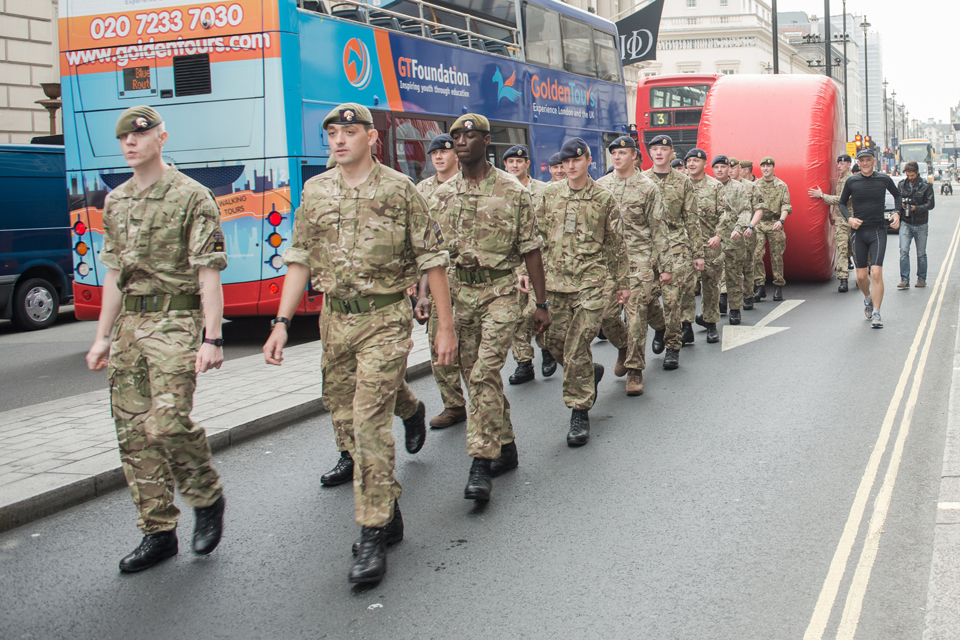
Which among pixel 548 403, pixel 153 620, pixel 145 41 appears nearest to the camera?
pixel 153 620

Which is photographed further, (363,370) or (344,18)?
(344,18)

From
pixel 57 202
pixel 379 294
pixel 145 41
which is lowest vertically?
pixel 379 294

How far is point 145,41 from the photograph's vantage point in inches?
365

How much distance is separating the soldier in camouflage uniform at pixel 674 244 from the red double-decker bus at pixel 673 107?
15.9 m

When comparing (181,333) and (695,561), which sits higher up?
(181,333)

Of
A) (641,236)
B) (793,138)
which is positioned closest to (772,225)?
(793,138)

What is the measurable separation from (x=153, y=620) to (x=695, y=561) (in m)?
2.06

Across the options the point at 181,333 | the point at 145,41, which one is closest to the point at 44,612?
the point at 181,333

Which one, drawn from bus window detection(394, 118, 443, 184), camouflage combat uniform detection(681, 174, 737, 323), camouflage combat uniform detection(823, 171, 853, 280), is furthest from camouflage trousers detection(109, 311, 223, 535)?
camouflage combat uniform detection(823, 171, 853, 280)

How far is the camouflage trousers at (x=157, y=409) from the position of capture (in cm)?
375

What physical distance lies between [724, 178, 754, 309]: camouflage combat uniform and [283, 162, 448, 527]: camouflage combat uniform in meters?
7.18

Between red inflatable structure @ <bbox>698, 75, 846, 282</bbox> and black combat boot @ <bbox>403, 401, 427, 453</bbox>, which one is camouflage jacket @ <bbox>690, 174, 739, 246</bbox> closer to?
red inflatable structure @ <bbox>698, 75, 846, 282</bbox>

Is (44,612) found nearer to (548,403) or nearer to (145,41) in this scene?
(548,403)

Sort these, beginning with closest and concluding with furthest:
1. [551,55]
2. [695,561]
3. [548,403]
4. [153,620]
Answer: [153,620] < [695,561] < [548,403] < [551,55]
